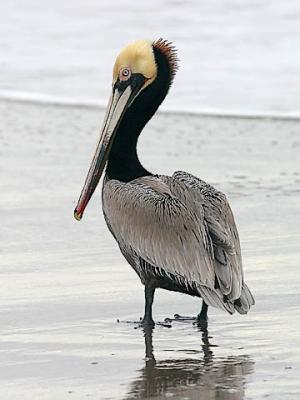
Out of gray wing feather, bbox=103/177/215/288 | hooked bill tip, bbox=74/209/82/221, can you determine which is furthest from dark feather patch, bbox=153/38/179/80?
hooked bill tip, bbox=74/209/82/221

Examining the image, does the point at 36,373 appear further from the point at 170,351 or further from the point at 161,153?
the point at 161,153

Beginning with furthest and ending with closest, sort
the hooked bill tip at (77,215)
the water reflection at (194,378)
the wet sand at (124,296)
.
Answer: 1. the hooked bill tip at (77,215)
2. the wet sand at (124,296)
3. the water reflection at (194,378)

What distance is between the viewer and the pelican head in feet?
21.7

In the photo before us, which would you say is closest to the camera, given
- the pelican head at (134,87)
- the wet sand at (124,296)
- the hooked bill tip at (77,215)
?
the wet sand at (124,296)

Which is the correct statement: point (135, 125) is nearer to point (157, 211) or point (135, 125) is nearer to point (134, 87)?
point (134, 87)

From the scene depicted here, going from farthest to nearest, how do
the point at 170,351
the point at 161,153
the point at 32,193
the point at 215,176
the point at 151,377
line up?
the point at 161,153
the point at 215,176
the point at 32,193
the point at 170,351
the point at 151,377

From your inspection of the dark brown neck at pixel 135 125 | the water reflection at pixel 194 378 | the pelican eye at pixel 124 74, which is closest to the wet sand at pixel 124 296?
the water reflection at pixel 194 378

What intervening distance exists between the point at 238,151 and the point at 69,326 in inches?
209

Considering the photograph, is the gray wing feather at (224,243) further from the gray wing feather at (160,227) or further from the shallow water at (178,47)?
the shallow water at (178,47)

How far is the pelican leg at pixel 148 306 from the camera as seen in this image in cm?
594

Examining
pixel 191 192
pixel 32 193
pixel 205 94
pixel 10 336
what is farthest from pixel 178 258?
pixel 205 94

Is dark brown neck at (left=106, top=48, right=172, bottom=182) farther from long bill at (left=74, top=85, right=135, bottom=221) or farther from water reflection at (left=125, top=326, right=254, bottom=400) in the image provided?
water reflection at (left=125, top=326, right=254, bottom=400)

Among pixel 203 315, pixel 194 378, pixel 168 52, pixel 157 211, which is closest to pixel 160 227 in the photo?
pixel 157 211

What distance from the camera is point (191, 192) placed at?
611cm
